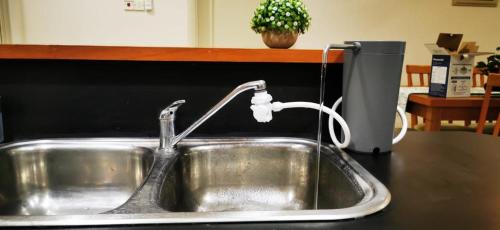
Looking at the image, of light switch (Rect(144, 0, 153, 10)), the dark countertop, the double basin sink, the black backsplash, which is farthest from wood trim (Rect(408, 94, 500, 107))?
light switch (Rect(144, 0, 153, 10))

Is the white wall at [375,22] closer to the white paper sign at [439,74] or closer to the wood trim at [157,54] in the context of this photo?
the white paper sign at [439,74]

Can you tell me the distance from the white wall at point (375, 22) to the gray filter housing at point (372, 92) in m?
2.59

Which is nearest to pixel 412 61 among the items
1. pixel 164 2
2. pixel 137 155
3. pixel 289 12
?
pixel 164 2

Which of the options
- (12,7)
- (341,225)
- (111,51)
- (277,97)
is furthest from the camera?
(12,7)

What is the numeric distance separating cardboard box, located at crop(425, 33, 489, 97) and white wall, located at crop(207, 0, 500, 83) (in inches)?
Answer: 60.4

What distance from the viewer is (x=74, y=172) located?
94 cm

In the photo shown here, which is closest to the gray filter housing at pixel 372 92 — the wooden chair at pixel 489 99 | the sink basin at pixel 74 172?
the sink basin at pixel 74 172

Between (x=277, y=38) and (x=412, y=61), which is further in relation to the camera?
(x=412, y=61)

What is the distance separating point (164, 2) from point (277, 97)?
1691 mm

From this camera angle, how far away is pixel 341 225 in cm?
50

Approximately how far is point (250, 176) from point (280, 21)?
1.46 feet

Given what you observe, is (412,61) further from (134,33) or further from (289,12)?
(289,12)

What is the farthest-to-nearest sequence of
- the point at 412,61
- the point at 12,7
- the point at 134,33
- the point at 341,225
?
the point at 412,61 → the point at 134,33 → the point at 12,7 → the point at 341,225

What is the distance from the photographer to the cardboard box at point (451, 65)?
1798mm
